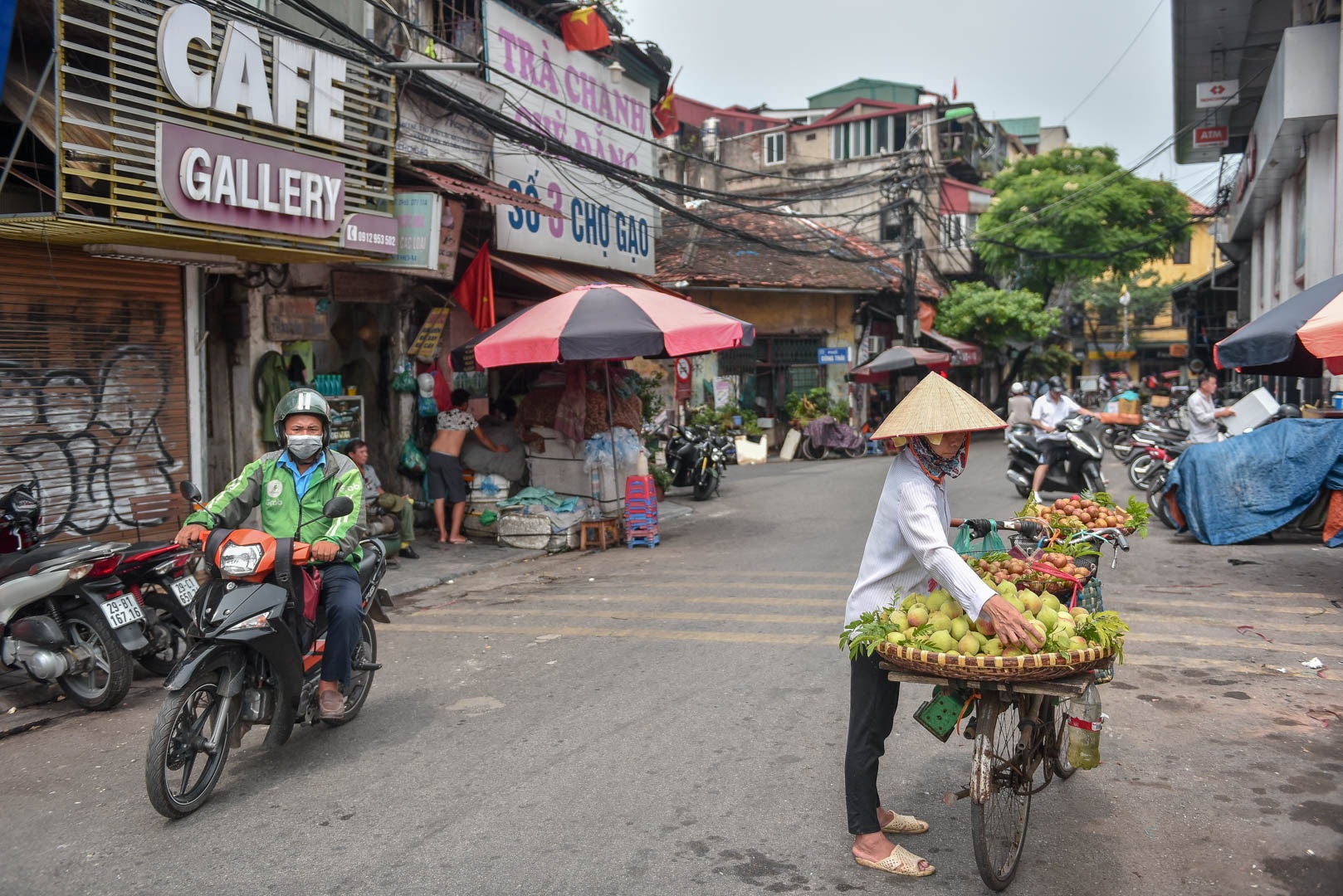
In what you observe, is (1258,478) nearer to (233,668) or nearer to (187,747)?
(233,668)

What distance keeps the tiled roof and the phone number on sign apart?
5.86 m

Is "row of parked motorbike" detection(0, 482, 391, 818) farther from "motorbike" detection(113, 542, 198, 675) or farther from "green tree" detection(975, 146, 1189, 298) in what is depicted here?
"green tree" detection(975, 146, 1189, 298)

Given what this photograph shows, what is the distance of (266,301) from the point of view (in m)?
10.0

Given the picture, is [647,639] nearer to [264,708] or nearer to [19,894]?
[264,708]

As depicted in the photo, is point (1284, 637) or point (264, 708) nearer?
point (264, 708)

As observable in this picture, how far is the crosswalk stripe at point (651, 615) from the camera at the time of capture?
24.7ft

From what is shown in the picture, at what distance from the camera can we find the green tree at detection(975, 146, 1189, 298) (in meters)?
31.7

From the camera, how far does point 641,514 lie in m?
11.4

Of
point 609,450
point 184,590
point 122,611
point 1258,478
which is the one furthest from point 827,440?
point 122,611

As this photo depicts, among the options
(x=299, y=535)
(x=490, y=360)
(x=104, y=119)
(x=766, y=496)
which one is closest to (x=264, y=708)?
(x=299, y=535)

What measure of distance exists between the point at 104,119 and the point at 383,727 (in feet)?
17.7

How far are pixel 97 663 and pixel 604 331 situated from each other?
219 inches

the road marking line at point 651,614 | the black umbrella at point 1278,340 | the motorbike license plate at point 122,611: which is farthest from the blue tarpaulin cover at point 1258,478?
the motorbike license plate at point 122,611

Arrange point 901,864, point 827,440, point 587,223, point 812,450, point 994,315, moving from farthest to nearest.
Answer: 1. point 994,315
2. point 812,450
3. point 827,440
4. point 587,223
5. point 901,864
